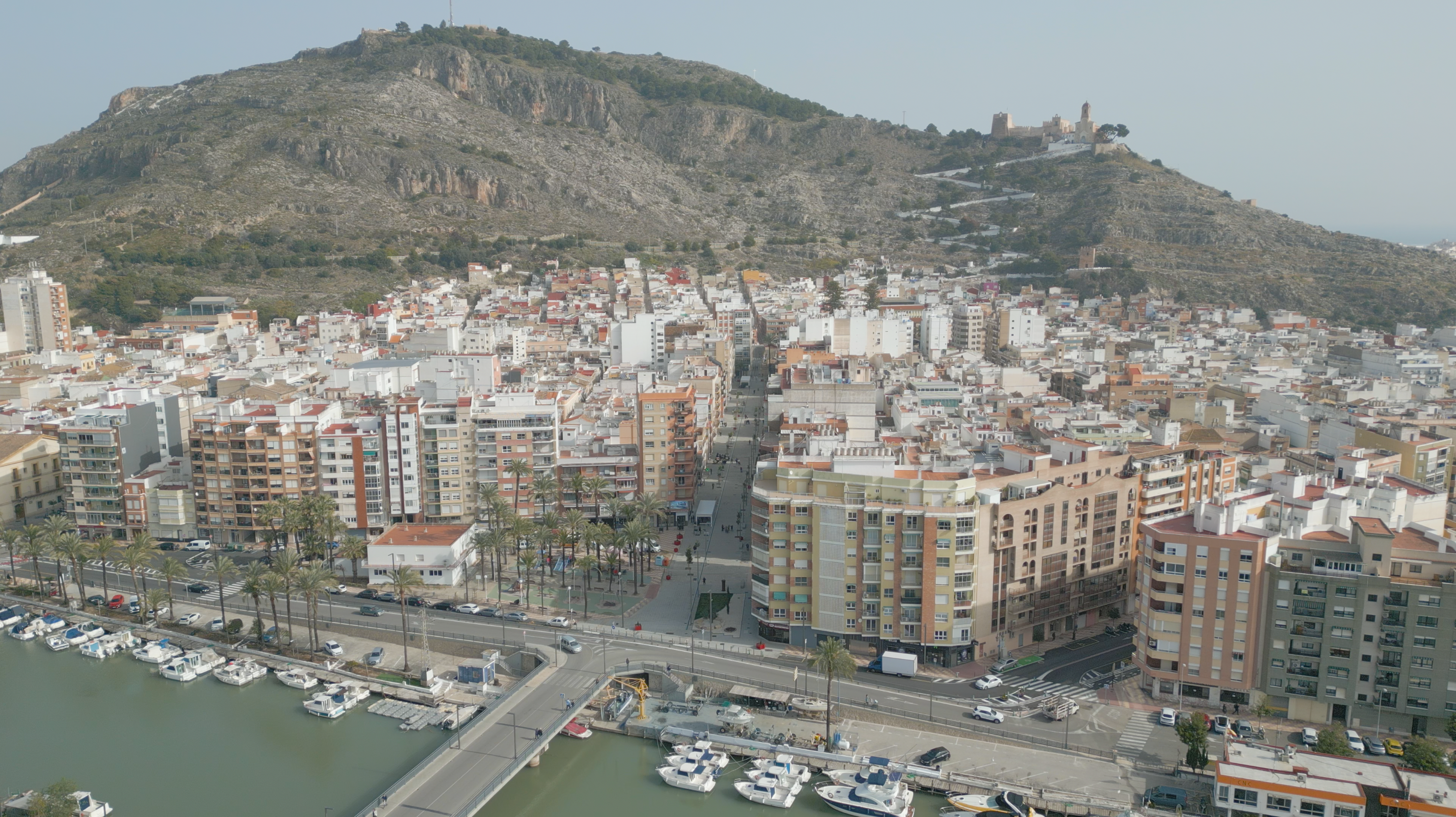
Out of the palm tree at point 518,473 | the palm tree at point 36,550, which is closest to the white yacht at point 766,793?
the palm tree at point 518,473

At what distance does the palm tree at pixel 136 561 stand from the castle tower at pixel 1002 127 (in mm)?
157319

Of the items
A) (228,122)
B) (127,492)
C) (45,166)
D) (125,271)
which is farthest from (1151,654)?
(45,166)

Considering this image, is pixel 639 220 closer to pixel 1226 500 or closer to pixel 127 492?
pixel 127 492

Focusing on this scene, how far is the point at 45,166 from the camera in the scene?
134m

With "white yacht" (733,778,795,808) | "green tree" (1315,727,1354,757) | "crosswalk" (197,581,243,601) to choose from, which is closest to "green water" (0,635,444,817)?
"crosswalk" (197,581,243,601)

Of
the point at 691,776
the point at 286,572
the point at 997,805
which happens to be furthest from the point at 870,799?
the point at 286,572

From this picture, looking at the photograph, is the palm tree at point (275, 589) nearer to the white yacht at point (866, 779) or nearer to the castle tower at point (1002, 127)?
the white yacht at point (866, 779)

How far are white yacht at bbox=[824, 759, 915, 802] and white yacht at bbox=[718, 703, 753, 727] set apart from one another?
3057 millimetres

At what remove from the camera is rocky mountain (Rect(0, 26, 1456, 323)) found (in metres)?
108

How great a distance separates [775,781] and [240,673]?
18.3 metres

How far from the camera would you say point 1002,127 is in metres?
175

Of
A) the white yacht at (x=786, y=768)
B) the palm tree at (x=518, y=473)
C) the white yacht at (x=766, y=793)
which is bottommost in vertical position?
the white yacht at (x=766, y=793)

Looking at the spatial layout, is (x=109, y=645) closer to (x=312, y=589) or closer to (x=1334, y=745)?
(x=312, y=589)

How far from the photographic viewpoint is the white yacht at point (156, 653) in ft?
117
